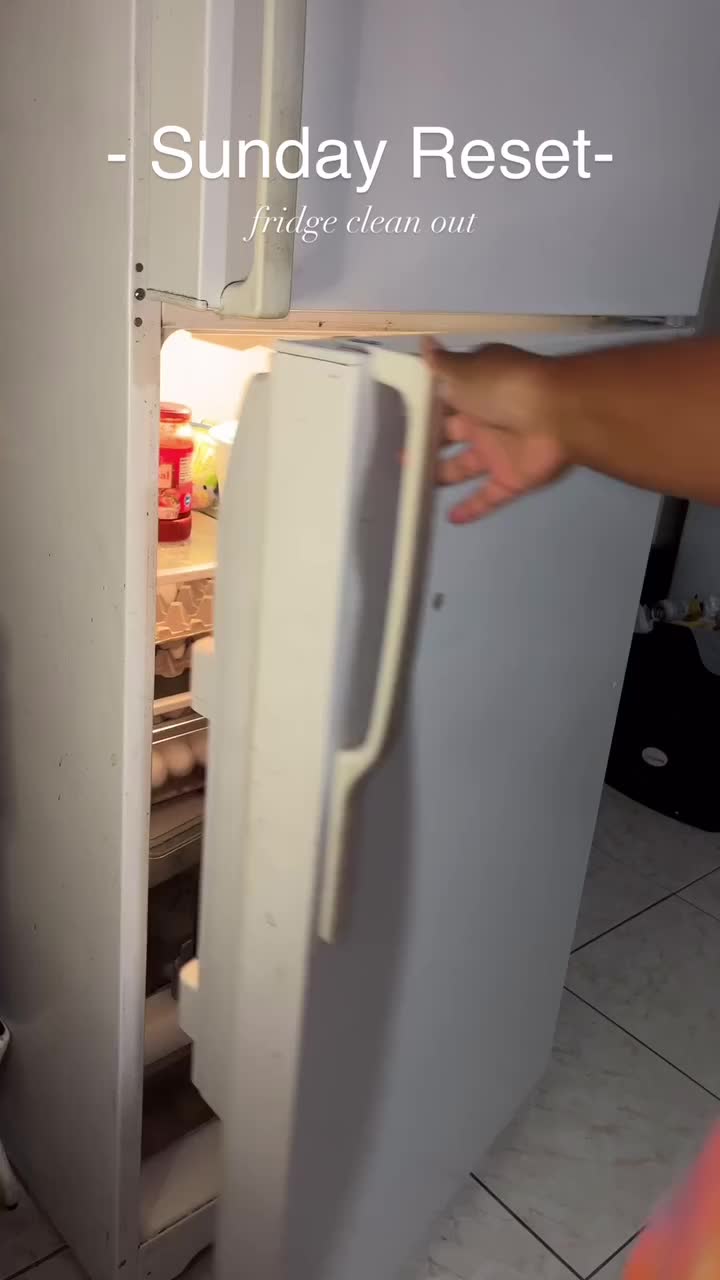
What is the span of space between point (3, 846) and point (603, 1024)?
3.15 ft

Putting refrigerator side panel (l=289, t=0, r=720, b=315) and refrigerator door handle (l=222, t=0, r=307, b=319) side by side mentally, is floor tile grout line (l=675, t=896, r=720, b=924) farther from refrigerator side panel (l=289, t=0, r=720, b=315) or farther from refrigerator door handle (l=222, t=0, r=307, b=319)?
refrigerator door handle (l=222, t=0, r=307, b=319)

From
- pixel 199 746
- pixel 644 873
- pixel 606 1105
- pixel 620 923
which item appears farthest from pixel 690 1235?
pixel 644 873

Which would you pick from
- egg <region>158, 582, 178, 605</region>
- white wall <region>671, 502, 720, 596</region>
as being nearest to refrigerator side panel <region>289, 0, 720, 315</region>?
egg <region>158, 582, 178, 605</region>

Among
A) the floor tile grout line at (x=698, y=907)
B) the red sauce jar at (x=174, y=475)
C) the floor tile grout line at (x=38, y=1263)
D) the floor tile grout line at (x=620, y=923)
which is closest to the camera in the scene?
the red sauce jar at (x=174, y=475)

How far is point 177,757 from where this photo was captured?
3.62 ft

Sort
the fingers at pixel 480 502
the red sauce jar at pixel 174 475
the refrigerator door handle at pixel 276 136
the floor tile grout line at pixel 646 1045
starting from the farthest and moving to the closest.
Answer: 1. the floor tile grout line at pixel 646 1045
2. the red sauce jar at pixel 174 475
3. the fingers at pixel 480 502
4. the refrigerator door handle at pixel 276 136

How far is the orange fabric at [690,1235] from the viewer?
1.35 ft

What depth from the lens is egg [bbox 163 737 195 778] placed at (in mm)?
1104

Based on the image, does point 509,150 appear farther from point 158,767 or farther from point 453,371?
point 158,767

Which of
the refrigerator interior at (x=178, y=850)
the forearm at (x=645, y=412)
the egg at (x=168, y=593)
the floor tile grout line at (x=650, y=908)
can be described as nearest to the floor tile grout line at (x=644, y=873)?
the floor tile grout line at (x=650, y=908)

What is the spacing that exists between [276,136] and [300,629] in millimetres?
276

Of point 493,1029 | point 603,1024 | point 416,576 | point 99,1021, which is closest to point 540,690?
point 416,576

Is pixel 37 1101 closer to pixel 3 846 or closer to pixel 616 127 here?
pixel 3 846

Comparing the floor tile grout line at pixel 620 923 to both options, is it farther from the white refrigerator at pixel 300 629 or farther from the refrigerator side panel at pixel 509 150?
the refrigerator side panel at pixel 509 150
